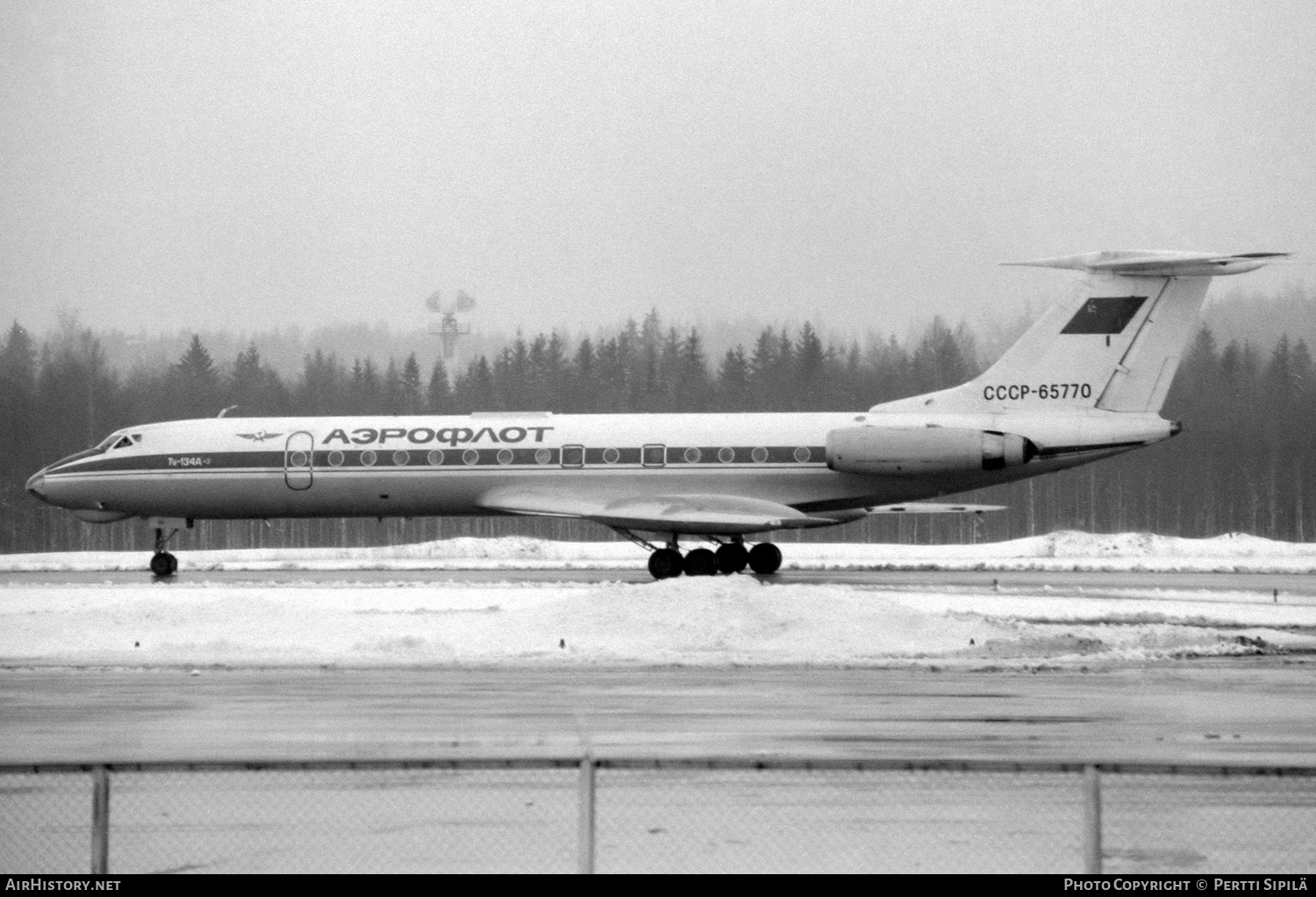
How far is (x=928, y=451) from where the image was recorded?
29234mm

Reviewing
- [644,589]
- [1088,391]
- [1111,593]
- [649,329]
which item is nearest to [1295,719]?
[644,589]

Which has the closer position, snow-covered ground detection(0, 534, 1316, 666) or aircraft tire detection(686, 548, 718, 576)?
snow-covered ground detection(0, 534, 1316, 666)

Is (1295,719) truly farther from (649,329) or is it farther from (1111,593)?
(649,329)

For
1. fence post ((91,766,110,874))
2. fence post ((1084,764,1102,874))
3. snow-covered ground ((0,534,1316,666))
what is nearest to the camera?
fence post ((1084,764,1102,874))

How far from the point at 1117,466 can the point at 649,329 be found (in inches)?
1164

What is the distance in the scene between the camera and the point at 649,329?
88.9 metres

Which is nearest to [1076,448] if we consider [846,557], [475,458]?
[846,557]

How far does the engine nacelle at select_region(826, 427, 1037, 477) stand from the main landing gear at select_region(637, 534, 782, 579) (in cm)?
263

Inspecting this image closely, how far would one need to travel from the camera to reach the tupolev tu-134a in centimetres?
2934

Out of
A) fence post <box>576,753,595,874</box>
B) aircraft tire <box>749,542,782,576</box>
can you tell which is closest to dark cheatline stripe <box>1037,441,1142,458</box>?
aircraft tire <box>749,542,782,576</box>

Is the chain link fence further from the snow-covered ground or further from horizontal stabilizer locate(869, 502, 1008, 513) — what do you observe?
horizontal stabilizer locate(869, 502, 1008, 513)

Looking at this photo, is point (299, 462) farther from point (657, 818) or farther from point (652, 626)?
point (657, 818)

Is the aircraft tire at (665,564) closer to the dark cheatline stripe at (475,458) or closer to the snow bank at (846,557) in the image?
the dark cheatline stripe at (475,458)

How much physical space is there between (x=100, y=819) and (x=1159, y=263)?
2544 cm
